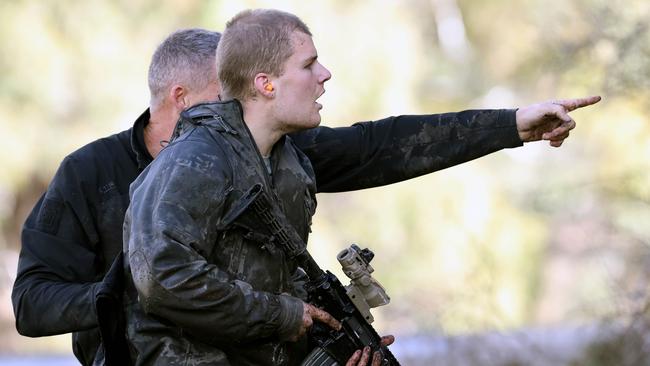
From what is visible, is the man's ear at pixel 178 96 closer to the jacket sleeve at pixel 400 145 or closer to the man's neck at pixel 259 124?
the jacket sleeve at pixel 400 145

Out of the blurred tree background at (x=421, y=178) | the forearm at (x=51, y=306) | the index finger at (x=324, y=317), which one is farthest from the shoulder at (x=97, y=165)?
the blurred tree background at (x=421, y=178)

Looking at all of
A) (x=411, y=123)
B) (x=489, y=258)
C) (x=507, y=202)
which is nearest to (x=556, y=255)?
(x=507, y=202)

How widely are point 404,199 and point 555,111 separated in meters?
11.4

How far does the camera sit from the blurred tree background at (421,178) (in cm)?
1180

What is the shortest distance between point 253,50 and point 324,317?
897 mm

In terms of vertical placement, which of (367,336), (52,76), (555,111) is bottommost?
(367,336)

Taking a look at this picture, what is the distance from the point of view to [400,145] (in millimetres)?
5262

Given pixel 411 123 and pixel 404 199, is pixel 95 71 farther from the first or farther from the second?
pixel 411 123

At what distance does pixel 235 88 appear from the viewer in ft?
14.6

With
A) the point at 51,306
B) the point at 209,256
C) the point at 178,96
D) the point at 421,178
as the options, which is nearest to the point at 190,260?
the point at 209,256

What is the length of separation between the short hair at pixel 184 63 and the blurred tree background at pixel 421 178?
615cm

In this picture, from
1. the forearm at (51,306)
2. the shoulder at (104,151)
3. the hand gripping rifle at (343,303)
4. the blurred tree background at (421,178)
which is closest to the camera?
the hand gripping rifle at (343,303)

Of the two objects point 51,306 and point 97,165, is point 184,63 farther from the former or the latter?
point 51,306

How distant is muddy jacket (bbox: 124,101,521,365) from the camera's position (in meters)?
4.03
